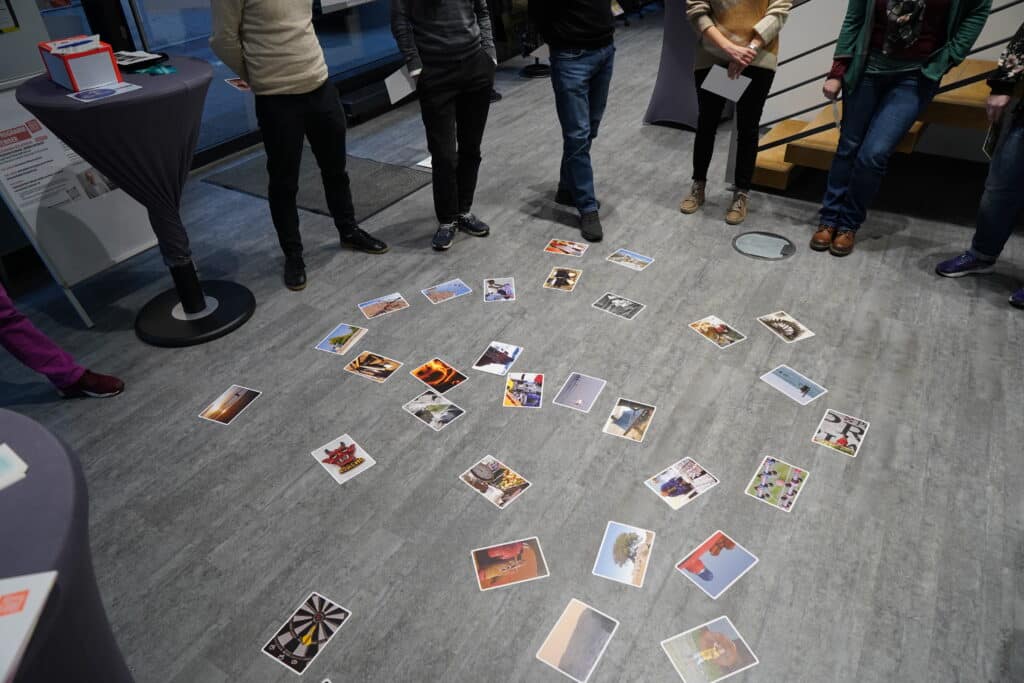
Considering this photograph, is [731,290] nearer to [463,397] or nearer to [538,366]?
[538,366]

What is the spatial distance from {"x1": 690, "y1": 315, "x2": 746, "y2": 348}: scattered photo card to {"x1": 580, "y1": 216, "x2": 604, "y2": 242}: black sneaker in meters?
0.79

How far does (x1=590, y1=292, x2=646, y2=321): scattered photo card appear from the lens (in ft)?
8.86

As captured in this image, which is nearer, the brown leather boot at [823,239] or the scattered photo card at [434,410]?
the scattered photo card at [434,410]

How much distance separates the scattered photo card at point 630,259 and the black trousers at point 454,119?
79 centimetres

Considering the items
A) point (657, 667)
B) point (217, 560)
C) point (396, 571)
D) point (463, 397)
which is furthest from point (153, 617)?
point (657, 667)

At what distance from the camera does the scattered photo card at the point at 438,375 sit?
238cm

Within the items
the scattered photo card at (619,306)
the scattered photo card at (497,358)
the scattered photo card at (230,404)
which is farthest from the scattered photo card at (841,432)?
the scattered photo card at (230,404)

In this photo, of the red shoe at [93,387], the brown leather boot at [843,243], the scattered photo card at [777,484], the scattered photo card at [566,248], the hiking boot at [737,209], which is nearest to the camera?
the scattered photo card at [777,484]

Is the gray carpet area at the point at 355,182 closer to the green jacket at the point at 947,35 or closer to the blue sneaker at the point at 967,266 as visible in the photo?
the green jacket at the point at 947,35

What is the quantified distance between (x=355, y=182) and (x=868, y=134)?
8.95 ft

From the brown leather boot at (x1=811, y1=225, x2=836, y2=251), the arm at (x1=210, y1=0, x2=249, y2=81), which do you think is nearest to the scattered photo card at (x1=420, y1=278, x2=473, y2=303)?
the arm at (x1=210, y1=0, x2=249, y2=81)

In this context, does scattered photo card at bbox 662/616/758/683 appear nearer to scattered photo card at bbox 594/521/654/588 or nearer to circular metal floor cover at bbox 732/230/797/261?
scattered photo card at bbox 594/521/654/588

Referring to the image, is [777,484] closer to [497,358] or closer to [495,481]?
[495,481]

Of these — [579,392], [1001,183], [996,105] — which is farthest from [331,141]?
[1001,183]
